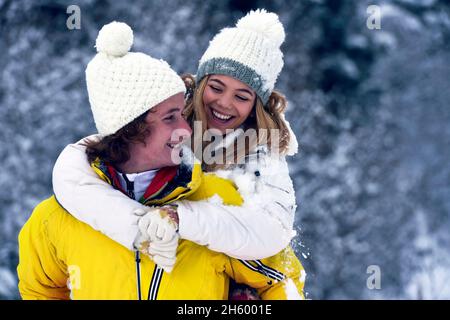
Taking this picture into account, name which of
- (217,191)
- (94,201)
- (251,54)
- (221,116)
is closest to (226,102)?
(221,116)

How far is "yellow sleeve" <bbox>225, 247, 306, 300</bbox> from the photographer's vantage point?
6.30 feet

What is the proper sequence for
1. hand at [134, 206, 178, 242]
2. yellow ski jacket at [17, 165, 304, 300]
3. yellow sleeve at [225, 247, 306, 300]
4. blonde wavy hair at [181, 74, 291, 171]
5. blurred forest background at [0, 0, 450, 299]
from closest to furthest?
hand at [134, 206, 178, 242], yellow ski jacket at [17, 165, 304, 300], yellow sleeve at [225, 247, 306, 300], blonde wavy hair at [181, 74, 291, 171], blurred forest background at [0, 0, 450, 299]

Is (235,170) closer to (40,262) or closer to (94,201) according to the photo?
(94,201)

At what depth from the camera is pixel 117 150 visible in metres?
1.92

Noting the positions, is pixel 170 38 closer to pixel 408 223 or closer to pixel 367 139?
pixel 367 139

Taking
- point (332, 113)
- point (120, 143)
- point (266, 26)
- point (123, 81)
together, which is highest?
point (332, 113)

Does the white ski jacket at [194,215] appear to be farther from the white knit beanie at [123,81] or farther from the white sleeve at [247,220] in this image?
the white knit beanie at [123,81]

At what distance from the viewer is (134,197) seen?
6.32ft

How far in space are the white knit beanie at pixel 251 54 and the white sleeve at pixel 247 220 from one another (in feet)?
1.62

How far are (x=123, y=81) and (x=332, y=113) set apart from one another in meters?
3.66

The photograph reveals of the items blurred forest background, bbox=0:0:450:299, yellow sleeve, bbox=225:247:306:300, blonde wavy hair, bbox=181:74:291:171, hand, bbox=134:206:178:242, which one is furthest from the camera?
blurred forest background, bbox=0:0:450:299

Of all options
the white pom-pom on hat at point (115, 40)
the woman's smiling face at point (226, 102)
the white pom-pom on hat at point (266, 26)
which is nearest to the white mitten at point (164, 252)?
the white pom-pom on hat at point (115, 40)

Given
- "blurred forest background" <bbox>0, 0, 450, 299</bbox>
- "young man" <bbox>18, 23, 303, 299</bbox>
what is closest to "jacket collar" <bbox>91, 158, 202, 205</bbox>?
"young man" <bbox>18, 23, 303, 299</bbox>

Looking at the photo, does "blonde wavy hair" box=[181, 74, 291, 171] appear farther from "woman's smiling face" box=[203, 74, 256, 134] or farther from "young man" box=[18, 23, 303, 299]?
"young man" box=[18, 23, 303, 299]
